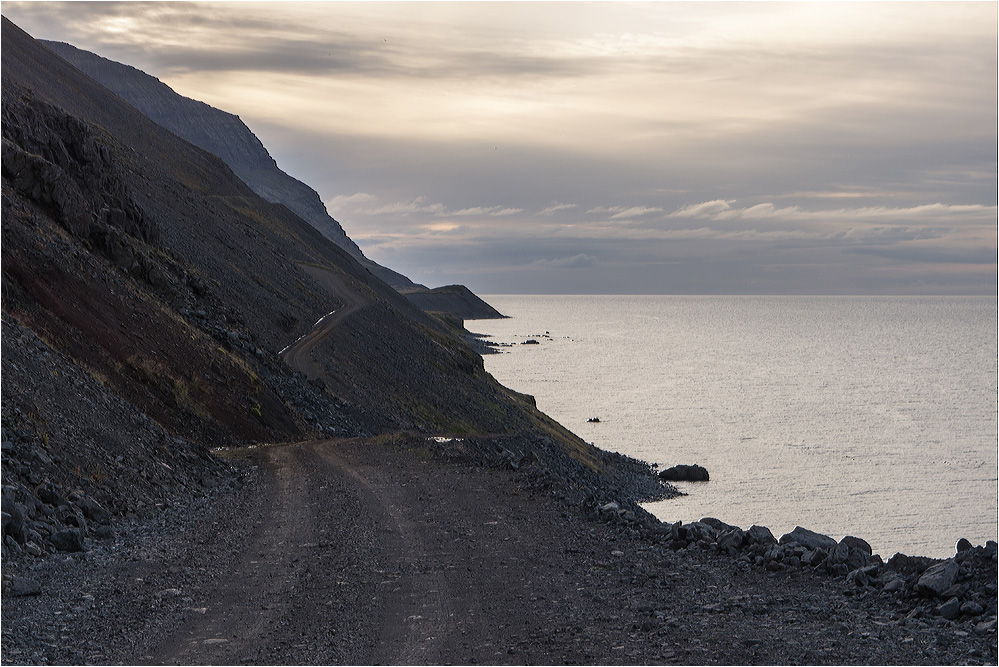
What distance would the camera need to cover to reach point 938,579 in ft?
38.7

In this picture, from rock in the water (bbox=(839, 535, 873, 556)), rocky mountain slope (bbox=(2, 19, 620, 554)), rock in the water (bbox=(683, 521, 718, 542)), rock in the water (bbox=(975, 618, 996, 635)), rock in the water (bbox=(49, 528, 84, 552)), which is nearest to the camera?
rock in the water (bbox=(975, 618, 996, 635))

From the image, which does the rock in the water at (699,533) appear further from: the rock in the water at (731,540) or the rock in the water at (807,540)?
the rock in the water at (807,540)

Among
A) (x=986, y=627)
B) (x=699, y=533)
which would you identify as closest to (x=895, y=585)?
(x=986, y=627)


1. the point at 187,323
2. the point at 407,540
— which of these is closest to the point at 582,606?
the point at 407,540

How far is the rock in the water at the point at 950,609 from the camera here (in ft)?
37.0

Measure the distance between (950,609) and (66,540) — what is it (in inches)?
567

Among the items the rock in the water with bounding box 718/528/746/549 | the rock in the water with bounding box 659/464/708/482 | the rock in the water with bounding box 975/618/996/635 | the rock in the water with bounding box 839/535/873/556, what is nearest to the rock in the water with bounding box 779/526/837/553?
the rock in the water with bounding box 839/535/873/556

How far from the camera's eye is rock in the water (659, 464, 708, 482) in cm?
5356

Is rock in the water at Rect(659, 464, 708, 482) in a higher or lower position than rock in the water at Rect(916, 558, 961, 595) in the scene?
lower

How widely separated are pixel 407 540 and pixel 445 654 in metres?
6.19

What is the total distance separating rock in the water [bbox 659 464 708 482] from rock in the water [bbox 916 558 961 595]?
42222 millimetres

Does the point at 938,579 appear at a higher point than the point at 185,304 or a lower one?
lower

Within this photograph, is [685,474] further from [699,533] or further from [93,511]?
[93,511]

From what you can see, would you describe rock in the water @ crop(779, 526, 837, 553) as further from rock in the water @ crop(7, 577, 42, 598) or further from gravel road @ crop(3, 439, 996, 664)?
rock in the water @ crop(7, 577, 42, 598)
